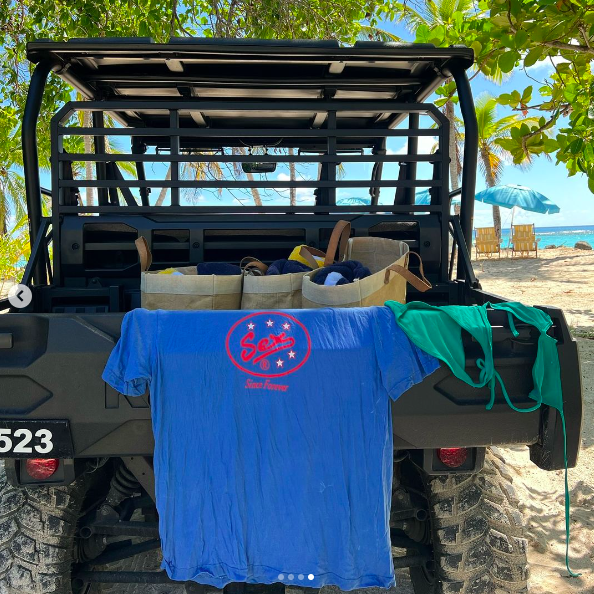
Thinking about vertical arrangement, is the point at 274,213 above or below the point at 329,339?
above

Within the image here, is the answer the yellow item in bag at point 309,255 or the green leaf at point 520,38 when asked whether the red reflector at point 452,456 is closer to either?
the yellow item in bag at point 309,255

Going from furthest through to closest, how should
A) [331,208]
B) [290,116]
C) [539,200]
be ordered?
[539,200] < [290,116] < [331,208]

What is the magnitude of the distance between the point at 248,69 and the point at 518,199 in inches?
966

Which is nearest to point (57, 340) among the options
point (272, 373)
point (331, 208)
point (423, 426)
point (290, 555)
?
point (272, 373)

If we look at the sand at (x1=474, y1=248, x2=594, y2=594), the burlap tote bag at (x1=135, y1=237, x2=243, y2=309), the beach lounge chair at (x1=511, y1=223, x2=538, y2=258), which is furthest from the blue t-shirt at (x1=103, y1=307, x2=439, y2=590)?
the beach lounge chair at (x1=511, y1=223, x2=538, y2=258)

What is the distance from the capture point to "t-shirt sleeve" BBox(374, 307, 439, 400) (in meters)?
1.79

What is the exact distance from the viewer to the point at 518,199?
25438 mm

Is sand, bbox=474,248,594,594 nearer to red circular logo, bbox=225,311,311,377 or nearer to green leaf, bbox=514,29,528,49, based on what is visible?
red circular logo, bbox=225,311,311,377

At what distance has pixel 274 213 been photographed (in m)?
3.04

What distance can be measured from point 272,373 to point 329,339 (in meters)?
0.20

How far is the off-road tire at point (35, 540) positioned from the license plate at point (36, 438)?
391 mm

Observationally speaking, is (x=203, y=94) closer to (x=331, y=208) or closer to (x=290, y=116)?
(x=290, y=116)

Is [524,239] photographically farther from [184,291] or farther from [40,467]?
[40,467]

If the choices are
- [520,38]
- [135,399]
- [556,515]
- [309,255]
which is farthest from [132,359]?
[520,38]
